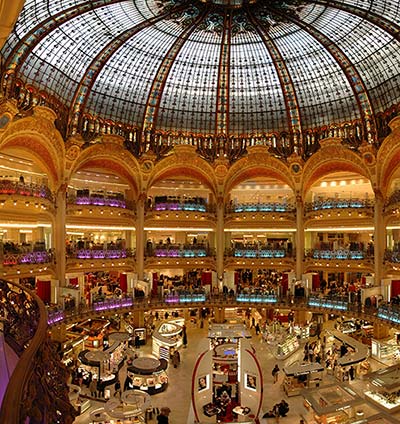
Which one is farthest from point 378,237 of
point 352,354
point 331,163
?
point 352,354

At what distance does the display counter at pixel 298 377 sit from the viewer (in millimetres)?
26469

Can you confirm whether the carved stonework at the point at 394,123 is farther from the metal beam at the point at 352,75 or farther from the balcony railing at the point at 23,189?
the balcony railing at the point at 23,189

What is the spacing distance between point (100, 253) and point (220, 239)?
11608mm

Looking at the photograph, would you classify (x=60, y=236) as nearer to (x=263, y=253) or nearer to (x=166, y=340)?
(x=166, y=340)

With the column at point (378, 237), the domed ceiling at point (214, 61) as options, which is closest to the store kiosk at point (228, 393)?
the column at point (378, 237)

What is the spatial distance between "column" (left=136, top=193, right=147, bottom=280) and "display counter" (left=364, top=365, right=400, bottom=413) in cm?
2202

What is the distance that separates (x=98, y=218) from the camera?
39.7 m

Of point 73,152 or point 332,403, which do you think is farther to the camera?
point 73,152

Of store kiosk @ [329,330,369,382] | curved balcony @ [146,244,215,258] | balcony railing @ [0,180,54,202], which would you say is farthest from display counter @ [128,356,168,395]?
curved balcony @ [146,244,215,258]

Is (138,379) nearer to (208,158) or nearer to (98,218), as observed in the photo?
(98,218)

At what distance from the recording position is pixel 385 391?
23406 millimetres

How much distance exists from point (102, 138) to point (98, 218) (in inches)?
295

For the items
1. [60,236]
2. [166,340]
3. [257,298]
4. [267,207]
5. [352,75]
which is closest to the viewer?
[166,340]

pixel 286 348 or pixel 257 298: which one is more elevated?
pixel 257 298
